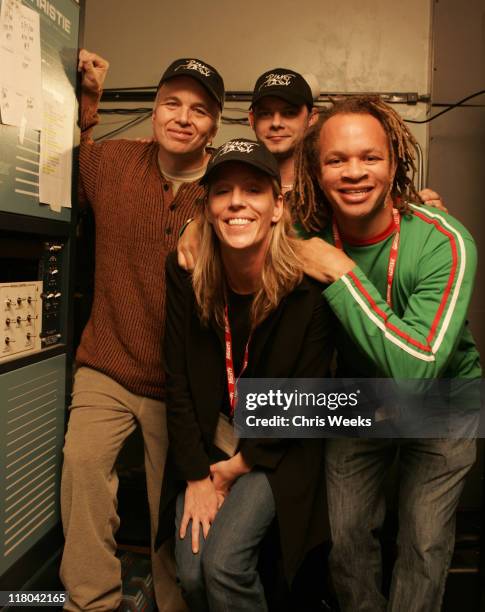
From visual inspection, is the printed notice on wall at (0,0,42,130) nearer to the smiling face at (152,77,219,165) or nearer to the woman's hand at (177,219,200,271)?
the smiling face at (152,77,219,165)

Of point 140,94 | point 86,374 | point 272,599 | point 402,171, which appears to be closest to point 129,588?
point 272,599

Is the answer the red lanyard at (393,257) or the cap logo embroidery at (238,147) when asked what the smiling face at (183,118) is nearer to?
the cap logo embroidery at (238,147)

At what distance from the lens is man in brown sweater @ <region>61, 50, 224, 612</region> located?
5.18 feet

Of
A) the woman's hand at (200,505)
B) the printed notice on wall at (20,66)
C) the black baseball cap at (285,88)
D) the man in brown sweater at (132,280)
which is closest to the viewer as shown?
the printed notice on wall at (20,66)

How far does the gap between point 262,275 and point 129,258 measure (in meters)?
0.52

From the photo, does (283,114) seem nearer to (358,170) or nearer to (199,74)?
(199,74)

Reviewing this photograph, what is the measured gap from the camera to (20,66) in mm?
1312

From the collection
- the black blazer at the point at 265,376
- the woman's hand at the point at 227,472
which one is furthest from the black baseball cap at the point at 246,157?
the woman's hand at the point at 227,472

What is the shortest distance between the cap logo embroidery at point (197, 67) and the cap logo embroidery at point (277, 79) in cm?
25

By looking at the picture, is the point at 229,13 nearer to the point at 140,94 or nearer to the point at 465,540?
the point at 140,94

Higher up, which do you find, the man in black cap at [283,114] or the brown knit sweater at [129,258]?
the man in black cap at [283,114]

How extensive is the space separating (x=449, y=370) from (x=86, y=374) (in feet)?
3.49

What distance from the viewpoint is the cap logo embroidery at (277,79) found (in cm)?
183

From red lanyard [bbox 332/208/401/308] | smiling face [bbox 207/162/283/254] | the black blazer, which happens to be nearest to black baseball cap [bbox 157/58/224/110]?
smiling face [bbox 207/162/283/254]
